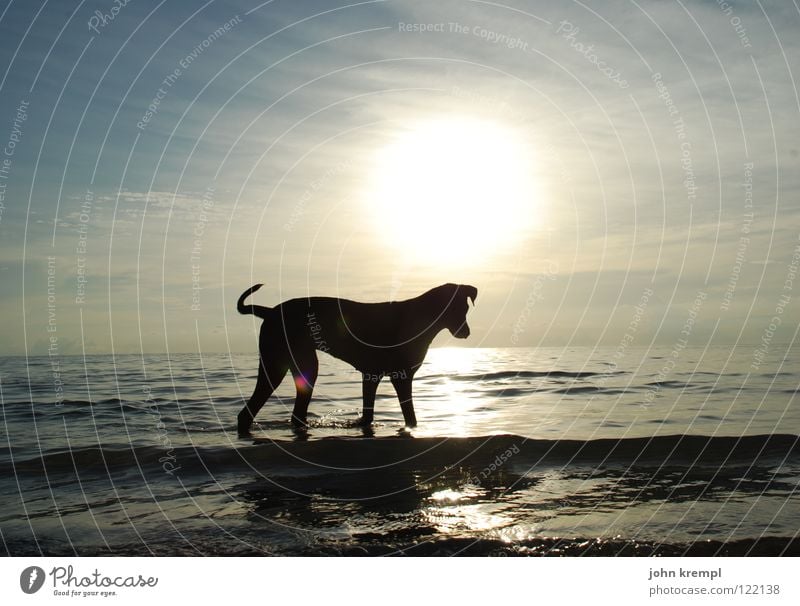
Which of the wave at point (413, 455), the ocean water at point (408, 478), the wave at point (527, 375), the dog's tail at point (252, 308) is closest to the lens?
the ocean water at point (408, 478)

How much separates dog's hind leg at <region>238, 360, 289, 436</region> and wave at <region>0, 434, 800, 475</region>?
2.51 ft

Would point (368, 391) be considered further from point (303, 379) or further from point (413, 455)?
point (413, 455)

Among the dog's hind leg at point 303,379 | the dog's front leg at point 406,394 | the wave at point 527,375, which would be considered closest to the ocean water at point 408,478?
the dog's front leg at point 406,394

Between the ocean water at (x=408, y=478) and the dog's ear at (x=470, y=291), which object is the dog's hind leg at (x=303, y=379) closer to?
the ocean water at (x=408, y=478)

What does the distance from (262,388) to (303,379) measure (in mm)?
823

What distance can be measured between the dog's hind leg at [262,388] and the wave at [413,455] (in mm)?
764

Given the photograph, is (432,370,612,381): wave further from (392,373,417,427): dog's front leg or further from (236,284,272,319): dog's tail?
(236,284,272,319): dog's tail

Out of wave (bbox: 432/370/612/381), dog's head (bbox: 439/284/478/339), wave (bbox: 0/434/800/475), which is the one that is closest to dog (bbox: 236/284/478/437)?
dog's head (bbox: 439/284/478/339)

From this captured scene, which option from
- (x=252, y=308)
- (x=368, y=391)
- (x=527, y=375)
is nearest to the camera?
(x=252, y=308)

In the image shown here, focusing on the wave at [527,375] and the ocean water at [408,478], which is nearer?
the ocean water at [408,478]

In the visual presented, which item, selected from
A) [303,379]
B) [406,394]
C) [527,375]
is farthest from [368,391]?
[527,375]

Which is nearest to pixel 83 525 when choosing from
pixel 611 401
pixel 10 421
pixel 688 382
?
pixel 10 421

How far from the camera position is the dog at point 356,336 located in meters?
13.3

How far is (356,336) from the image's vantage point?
1365 cm
